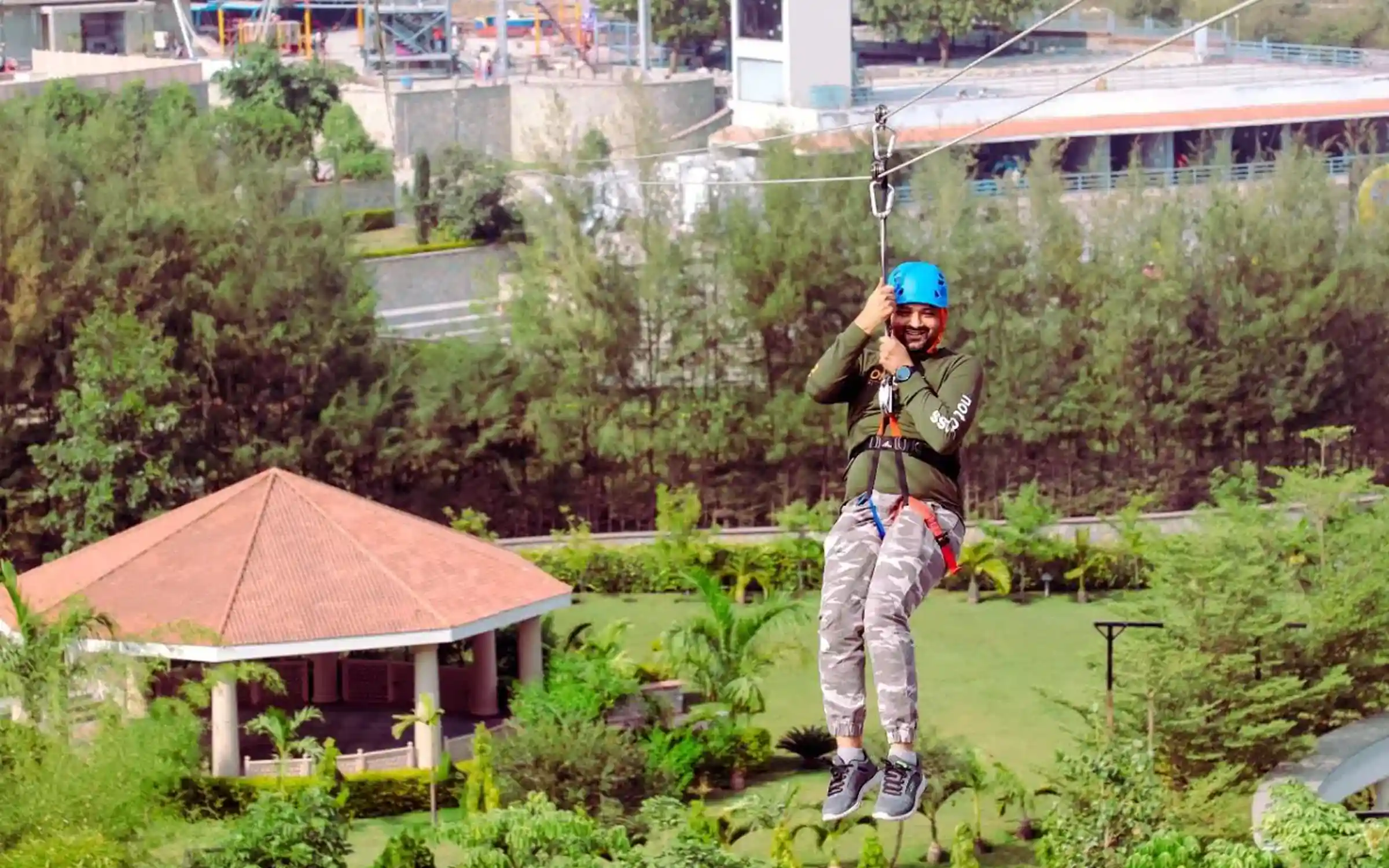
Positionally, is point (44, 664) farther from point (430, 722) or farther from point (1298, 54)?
point (1298, 54)

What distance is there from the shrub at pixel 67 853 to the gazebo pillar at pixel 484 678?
8936 mm

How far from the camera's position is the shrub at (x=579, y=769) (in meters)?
26.6

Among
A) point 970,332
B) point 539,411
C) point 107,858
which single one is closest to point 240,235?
point 539,411

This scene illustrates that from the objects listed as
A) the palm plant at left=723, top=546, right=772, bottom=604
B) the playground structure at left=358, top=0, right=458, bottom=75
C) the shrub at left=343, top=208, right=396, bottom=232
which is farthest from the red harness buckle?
the playground structure at left=358, top=0, right=458, bottom=75

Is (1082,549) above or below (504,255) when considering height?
below

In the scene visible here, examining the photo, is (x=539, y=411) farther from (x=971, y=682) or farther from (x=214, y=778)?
(x=214, y=778)

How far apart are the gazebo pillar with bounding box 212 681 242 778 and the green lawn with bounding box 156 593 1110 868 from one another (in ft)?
5.69

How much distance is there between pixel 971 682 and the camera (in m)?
32.7

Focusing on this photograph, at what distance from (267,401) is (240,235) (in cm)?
263

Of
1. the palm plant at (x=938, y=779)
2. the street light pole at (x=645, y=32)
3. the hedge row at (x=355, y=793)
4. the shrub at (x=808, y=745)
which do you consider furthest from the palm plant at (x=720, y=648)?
the street light pole at (x=645, y=32)

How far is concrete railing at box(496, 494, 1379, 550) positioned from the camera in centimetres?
3953

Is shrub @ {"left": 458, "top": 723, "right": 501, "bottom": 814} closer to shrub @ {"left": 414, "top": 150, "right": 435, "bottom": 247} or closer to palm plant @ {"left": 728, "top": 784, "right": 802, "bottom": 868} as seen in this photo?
palm plant @ {"left": 728, "top": 784, "right": 802, "bottom": 868}

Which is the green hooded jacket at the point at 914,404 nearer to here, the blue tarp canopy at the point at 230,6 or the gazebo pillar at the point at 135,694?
the gazebo pillar at the point at 135,694

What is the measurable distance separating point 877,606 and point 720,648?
2040 cm
